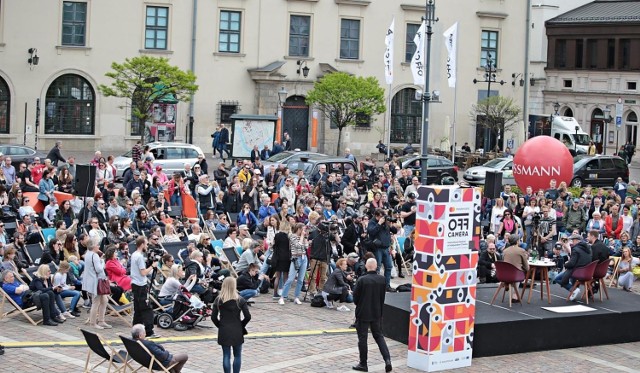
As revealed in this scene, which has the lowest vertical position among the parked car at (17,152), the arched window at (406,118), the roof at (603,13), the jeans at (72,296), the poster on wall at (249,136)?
the jeans at (72,296)

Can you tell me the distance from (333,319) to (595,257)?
4.99m

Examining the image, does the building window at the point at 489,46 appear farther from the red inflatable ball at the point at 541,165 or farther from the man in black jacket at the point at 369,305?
the man in black jacket at the point at 369,305

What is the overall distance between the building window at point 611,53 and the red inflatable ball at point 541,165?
27578 mm

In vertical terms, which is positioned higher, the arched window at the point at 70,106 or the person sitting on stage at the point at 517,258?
the arched window at the point at 70,106

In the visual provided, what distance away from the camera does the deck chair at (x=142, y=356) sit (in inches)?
642

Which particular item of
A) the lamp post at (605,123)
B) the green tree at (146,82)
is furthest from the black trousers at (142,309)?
the lamp post at (605,123)

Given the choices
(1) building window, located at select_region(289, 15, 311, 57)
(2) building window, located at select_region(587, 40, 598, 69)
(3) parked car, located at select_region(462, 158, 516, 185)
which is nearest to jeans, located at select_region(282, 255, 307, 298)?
(3) parked car, located at select_region(462, 158, 516, 185)

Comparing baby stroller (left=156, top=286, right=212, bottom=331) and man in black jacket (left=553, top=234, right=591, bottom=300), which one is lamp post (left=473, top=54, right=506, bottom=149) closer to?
man in black jacket (left=553, top=234, right=591, bottom=300)

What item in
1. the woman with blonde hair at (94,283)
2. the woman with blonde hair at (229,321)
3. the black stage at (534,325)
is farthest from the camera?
the woman with blonde hair at (94,283)

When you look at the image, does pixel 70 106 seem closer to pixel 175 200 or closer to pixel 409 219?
pixel 175 200

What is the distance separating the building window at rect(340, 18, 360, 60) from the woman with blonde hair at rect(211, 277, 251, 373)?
41.2 m

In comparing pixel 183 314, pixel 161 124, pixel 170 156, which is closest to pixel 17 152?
pixel 170 156

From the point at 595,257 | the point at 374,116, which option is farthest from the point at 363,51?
the point at 595,257

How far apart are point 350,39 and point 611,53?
16.0 metres
